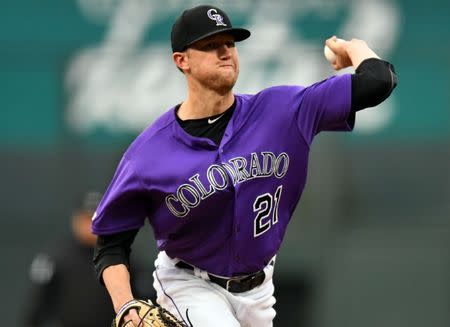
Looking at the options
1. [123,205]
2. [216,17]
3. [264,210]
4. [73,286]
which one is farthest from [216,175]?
[73,286]

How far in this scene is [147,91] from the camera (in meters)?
8.33

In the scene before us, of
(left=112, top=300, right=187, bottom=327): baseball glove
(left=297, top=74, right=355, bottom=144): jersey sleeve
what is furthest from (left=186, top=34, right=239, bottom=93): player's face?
(left=112, top=300, right=187, bottom=327): baseball glove

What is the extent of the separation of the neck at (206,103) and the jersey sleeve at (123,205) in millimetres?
334

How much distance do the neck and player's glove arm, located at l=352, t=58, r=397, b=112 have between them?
0.53 m

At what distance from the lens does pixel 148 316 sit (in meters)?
4.13

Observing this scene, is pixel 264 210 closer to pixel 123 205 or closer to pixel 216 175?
pixel 216 175

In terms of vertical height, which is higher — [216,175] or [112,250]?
[216,175]

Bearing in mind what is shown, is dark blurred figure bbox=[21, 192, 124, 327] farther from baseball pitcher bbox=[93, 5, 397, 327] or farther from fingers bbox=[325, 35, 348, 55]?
fingers bbox=[325, 35, 348, 55]

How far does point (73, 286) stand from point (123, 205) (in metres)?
2.84

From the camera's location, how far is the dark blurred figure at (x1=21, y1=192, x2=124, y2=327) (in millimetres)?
6988

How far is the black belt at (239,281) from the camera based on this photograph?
4406 millimetres

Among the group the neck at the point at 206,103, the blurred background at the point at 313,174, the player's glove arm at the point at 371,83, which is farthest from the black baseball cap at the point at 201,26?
the blurred background at the point at 313,174

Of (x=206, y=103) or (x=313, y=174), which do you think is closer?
(x=206, y=103)

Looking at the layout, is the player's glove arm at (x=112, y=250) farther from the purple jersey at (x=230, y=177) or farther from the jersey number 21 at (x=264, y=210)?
the jersey number 21 at (x=264, y=210)
